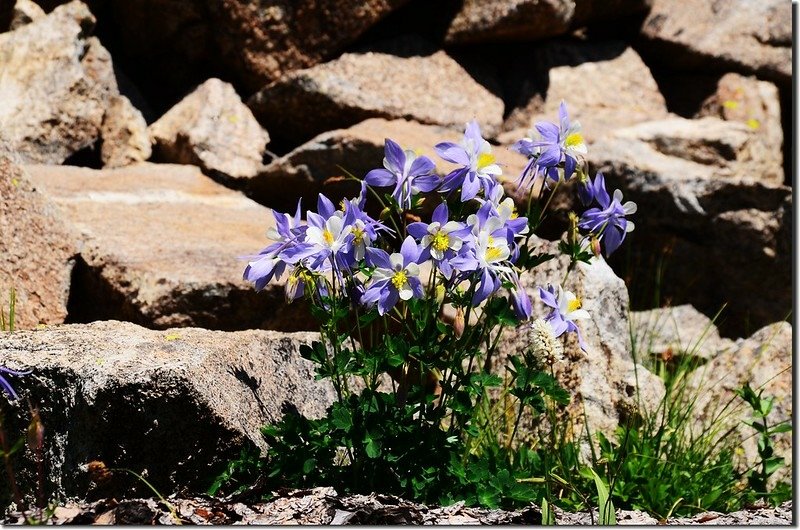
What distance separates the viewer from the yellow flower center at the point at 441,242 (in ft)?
9.50

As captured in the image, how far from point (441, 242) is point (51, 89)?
151 inches

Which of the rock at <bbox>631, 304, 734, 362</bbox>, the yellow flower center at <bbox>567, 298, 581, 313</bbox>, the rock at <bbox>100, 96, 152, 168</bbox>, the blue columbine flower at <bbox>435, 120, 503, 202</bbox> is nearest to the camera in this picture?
the blue columbine flower at <bbox>435, 120, 503, 202</bbox>

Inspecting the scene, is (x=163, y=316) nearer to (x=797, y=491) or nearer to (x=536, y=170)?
(x=536, y=170)

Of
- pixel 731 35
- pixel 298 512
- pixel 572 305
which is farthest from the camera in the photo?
pixel 731 35

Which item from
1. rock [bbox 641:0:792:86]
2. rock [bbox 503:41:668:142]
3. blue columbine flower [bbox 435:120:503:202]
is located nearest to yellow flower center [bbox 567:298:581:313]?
blue columbine flower [bbox 435:120:503:202]

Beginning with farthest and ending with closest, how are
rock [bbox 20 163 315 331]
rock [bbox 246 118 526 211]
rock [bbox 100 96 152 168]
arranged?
rock [bbox 100 96 152 168] → rock [bbox 246 118 526 211] → rock [bbox 20 163 315 331]

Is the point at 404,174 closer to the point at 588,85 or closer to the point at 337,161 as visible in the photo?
the point at 337,161

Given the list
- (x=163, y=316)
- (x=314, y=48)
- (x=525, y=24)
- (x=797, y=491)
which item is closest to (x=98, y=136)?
(x=314, y=48)

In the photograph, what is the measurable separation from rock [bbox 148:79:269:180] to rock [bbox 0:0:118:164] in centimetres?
42

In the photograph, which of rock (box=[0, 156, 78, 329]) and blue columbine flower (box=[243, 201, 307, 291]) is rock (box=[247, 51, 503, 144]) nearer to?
rock (box=[0, 156, 78, 329])

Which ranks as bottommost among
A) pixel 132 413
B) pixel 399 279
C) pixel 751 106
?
pixel 132 413

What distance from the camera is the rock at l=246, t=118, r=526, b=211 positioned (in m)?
5.57

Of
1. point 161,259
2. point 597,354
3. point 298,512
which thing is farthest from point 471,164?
point 161,259

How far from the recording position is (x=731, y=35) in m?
7.23
